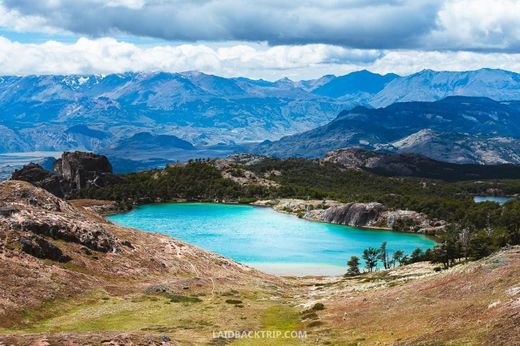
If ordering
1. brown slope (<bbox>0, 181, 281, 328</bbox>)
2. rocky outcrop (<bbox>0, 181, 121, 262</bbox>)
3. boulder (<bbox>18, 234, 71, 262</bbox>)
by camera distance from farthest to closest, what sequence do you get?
rocky outcrop (<bbox>0, 181, 121, 262</bbox>) < boulder (<bbox>18, 234, 71, 262</bbox>) < brown slope (<bbox>0, 181, 281, 328</bbox>)

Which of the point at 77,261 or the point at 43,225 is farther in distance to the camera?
the point at 43,225

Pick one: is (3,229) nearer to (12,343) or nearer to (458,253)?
(12,343)

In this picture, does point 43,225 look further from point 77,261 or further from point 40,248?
point 77,261

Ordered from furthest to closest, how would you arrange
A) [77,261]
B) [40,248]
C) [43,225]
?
[43,225]
[77,261]
[40,248]

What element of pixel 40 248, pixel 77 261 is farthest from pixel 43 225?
pixel 77 261

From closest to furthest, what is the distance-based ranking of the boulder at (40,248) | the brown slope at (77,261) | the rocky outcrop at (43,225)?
1. the brown slope at (77,261)
2. the boulder at (40,248)
3. the rocky outcrop at (43,225)

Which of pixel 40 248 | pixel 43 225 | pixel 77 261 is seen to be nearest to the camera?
pixel 40 248

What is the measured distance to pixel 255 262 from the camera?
603 ft

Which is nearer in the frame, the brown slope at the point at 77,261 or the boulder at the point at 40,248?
the brown slope at the point at 77,261

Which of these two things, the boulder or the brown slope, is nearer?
the brown slope

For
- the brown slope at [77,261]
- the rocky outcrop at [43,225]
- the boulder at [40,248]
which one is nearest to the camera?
the brown slope at [77,261]

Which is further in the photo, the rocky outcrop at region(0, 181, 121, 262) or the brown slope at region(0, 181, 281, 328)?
the rocky outcrop at region(0, 181, 121, 262)

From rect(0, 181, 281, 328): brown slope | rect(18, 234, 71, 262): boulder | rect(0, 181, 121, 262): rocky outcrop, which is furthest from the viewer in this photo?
rect(0, 181, 121, 262): rocky outcrop

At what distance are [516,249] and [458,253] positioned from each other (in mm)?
56726
